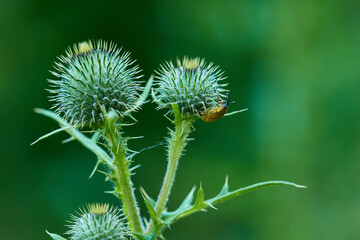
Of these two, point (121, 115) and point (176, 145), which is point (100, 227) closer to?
point (121, 115)

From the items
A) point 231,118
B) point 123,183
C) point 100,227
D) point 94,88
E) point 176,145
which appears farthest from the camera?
point 231,118

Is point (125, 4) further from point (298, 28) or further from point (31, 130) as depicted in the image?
point (298, 28)

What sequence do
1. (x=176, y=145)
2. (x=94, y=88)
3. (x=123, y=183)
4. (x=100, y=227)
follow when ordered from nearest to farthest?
(x=100, y=227), (x=123, y=183), (x=94, y=88), (x=176, y=145)

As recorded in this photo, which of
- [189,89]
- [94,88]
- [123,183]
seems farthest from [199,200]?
[94,88]

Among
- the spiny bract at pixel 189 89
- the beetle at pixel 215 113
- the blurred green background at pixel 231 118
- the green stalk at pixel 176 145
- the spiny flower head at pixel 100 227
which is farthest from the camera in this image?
the blurred green background at pixel 231 118

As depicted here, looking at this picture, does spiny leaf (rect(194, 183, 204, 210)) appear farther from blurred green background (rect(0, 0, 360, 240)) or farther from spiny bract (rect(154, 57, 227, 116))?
blurred green background (rect(0, 0, 360, 240))

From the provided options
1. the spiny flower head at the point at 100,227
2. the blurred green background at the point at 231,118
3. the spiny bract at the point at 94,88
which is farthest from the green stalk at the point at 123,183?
the blurred green background at the point at 231,118

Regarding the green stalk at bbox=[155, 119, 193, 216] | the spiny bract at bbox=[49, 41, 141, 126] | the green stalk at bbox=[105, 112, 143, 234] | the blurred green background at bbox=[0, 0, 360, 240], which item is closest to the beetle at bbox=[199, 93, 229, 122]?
the green stalk at bbox=[155, 119, 193, 216]

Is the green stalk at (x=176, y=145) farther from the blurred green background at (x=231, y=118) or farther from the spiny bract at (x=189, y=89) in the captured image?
the blurred green background at (x=231, y=118)
